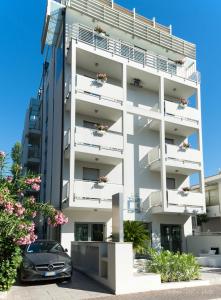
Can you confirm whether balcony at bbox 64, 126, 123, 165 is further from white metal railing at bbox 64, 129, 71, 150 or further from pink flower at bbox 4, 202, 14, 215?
pink flower at bbox 4, 202, 14, 215

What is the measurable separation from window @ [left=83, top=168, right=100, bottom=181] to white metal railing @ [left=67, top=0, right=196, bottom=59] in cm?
1063

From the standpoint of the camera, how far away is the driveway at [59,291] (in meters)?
9.99

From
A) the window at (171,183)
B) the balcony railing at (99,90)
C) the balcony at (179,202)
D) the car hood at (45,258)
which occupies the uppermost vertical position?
the balcony railing at (99,90)

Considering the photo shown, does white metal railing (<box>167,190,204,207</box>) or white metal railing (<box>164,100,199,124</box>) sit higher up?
white metal railing (<box>164,100,199,124</box>)

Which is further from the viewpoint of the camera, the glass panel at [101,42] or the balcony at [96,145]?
the glass panel at [101,42]

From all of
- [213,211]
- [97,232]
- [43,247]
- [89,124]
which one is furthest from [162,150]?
[43,247]

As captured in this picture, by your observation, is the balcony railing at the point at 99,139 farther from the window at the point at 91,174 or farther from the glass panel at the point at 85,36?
the glass panel at the point at 85,36

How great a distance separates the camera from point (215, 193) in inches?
1128

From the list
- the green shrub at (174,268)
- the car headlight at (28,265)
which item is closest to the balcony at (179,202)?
the green shrub at (174,268)

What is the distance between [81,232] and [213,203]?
13719mm

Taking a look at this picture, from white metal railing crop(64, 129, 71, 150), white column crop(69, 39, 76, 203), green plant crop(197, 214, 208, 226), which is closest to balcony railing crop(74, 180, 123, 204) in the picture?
white column crop(69, 39, 76, 203)

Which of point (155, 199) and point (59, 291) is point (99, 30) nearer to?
point (155, 199)

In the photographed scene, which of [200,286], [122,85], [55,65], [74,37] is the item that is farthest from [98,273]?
[55,65]

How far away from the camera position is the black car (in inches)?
461
